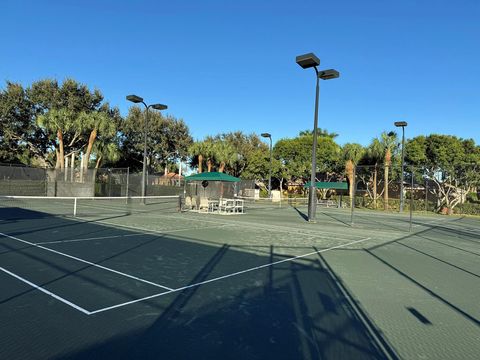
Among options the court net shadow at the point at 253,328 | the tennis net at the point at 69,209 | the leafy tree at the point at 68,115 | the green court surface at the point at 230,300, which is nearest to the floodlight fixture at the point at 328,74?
the green court surface at the point at 230,300

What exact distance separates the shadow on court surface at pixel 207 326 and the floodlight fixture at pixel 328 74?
1289cm

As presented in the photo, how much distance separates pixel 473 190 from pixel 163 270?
2697 cm

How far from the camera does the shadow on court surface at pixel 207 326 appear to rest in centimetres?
379

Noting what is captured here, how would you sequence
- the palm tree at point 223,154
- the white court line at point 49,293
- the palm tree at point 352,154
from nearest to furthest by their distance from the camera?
the white court line at point 49,293 < the palm tree at point 352,154 < the palm tree at point 223,154

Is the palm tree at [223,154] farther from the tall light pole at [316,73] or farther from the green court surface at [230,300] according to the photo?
the green court surface at [230,300]

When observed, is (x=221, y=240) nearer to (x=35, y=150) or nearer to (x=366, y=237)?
(x=366, y=237)

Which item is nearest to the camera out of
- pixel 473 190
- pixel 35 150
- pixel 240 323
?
pixel 240 323

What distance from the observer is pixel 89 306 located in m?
5.00

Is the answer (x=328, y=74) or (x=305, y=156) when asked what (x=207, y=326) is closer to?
(x=328, y=74)

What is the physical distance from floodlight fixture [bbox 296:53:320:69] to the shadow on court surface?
469 inches

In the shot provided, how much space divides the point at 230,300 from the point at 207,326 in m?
1.06

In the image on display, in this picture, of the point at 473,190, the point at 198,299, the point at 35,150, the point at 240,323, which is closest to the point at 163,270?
the point at 198,299

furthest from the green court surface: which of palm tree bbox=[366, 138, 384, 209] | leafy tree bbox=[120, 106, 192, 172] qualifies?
leafy tree bbox=[120, 106, 192, 172]

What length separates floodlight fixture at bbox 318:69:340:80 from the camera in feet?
56.6
